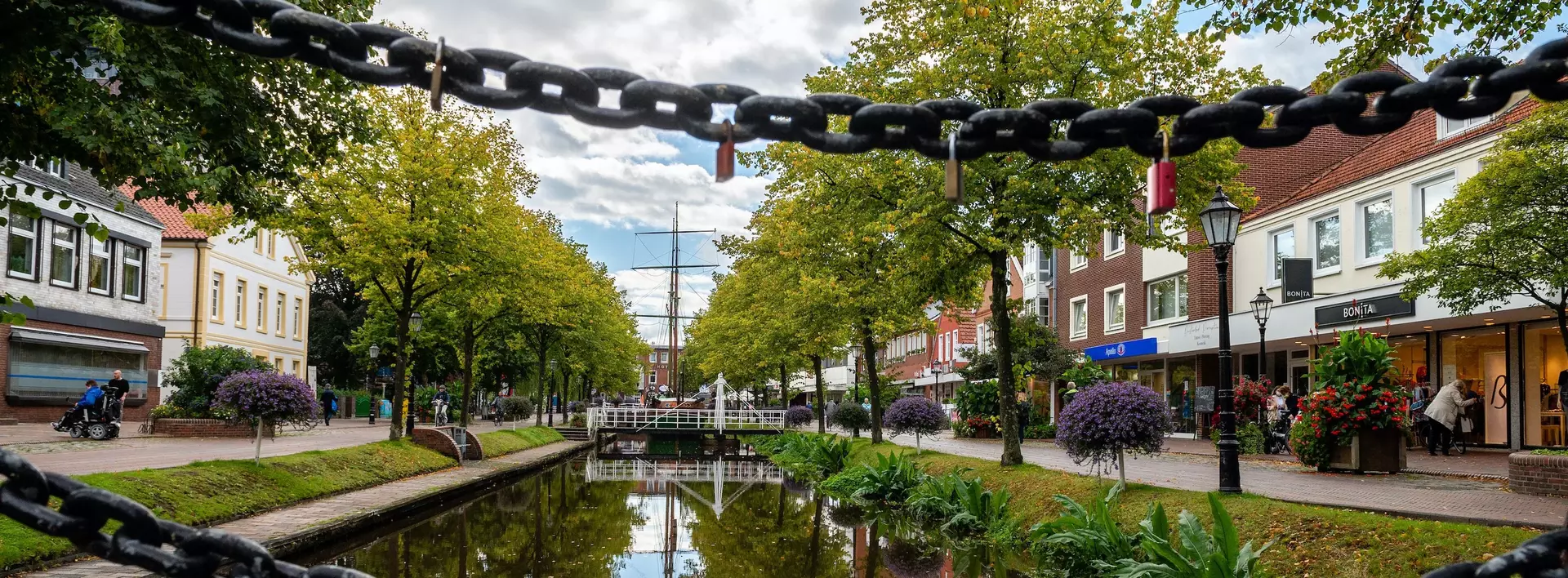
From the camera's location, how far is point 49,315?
2994cm

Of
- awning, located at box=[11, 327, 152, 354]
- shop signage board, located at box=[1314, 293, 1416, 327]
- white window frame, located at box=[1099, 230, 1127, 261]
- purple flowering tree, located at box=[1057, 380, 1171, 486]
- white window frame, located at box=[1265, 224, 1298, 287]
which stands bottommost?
purple flowering tree, located at box=[1057, 380, 1171, 486]

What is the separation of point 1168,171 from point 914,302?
16237 millimetres

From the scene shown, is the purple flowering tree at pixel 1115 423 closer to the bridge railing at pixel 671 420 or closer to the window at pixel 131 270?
the bridge railing at pixel 671 420

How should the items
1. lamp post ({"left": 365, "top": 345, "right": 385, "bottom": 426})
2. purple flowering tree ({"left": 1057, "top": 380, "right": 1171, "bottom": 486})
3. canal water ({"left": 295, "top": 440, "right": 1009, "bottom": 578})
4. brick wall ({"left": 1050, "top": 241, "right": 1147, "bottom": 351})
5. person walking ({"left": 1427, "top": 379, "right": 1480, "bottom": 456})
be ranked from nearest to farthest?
canal water ({"left": 295, "top": 440, "right": 1009, "bottom": 578}) < purple flowering tree ({"left": 1057, "top": 380, "right": 1171, "bottom": 486}) < person walking ({"left": 1427, "top": 379, "right": 1480, "bottom": 456}) < brick wall ({"left": 1050, "top": 241, "right": 1147, "bottom": 351}) < lamp post ({"left": 365, "top": 345, "right": 385, "bottom": 426})

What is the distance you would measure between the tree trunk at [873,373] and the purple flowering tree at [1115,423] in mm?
12928

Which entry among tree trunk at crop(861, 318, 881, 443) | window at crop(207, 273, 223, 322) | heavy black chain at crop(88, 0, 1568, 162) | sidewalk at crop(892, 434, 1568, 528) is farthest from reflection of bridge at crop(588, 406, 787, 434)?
heavy black chain at crop(88, 0, 1568, 162)

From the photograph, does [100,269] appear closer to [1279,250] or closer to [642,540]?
[642,540]

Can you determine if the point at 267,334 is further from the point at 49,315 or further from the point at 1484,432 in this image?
the point at 1484,432

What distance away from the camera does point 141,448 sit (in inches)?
801

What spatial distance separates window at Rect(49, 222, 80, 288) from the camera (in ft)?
99.7

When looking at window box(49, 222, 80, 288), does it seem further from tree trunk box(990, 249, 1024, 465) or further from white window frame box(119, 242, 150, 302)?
tree trunk box(990, 249, 1024, 465)

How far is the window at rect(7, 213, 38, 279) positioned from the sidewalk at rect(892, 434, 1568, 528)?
2682 cm

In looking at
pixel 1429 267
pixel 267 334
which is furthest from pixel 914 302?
pixel 267 334

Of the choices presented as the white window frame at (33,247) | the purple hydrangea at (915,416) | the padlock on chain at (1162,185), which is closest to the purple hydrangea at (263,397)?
the purple hydrangea at (915,416)
